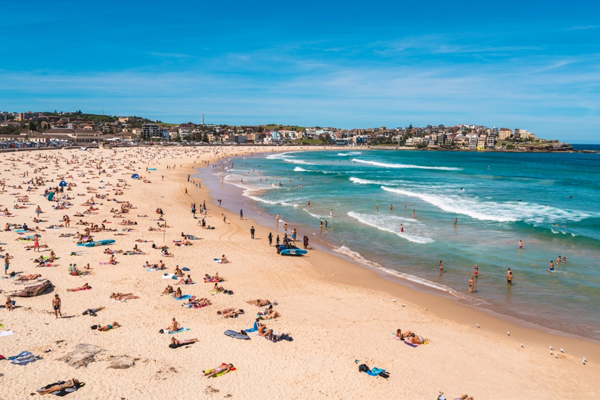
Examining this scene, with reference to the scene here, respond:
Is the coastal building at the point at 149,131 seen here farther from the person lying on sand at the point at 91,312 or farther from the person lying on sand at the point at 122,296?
the person lying on sand at the point at 91,312

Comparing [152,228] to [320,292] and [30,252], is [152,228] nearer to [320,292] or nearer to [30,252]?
[30,252]

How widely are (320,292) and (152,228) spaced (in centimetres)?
1407

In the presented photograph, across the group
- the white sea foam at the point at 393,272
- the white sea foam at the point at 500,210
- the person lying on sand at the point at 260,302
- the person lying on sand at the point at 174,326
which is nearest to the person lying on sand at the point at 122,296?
the person lying on sand at the point at 174,326

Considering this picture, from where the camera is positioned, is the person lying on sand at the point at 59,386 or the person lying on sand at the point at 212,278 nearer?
the person lying on sand at the point at 59,386

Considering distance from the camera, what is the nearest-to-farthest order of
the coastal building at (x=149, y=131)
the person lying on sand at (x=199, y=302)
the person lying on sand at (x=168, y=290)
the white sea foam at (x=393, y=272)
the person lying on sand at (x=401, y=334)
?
the person lying on sand at (x=401, y=334) → the person lying on sand at (x=199, y=302) → the person lying on sand at (x=168, y=290) → the white sea foam at (x=393, y=272) → the coastal building at (x=149, y=131)

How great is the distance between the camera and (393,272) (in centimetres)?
2044

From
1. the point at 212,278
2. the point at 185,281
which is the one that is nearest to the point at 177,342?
the point at 185,281

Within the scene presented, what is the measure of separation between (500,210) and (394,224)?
12.6m

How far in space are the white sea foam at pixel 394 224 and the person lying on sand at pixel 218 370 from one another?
1730 cm

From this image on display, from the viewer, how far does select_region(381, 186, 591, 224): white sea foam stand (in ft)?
109

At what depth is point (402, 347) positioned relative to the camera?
512 inches

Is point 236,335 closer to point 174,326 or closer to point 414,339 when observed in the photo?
point 174,326

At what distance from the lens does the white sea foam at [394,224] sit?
26672 mm

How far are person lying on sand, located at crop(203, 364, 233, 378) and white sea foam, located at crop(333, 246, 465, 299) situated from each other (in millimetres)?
10649
